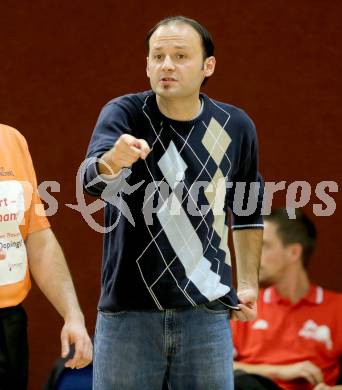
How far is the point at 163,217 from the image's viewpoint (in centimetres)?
235

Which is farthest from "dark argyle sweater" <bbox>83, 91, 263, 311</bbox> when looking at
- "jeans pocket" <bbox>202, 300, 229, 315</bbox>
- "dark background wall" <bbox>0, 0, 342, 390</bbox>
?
"dark background wall" <bbox>0, 0, 342, 390</bbox>

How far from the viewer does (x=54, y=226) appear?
4.18 metres

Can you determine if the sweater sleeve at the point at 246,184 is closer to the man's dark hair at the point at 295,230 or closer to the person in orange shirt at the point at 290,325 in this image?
the person in orange shirt at the point at 290,325

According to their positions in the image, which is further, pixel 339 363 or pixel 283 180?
pixel 283 180

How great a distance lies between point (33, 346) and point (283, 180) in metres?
1.35

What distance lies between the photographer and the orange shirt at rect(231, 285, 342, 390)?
139 inches

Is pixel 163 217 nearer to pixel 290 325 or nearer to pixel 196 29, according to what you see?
pixel 196 29

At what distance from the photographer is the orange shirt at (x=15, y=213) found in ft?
7.29

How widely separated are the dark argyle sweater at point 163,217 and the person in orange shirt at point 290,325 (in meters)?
1.08

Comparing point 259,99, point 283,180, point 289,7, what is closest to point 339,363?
point 283,180

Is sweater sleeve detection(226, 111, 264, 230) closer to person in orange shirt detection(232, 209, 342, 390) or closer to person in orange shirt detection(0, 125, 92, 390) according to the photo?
person in orange shirt detection(0, 125, 92, 390)

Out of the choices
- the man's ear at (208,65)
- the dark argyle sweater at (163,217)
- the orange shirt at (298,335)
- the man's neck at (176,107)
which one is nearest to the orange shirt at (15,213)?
the dark argyle sweater at (163,217)

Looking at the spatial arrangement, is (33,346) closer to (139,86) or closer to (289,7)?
(139,86)

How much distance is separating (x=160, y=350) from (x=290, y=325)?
1.34 meters
